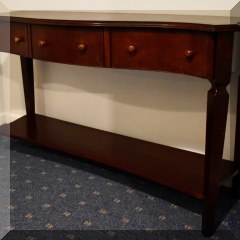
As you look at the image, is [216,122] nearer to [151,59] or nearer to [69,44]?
[151,59]

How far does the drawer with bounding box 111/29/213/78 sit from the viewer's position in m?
1.05

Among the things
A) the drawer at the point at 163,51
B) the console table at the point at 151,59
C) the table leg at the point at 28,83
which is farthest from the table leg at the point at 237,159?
the table leg at the point at 28,83

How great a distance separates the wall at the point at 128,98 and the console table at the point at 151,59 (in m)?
0.07

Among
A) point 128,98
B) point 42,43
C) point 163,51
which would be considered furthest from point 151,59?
point 128,98

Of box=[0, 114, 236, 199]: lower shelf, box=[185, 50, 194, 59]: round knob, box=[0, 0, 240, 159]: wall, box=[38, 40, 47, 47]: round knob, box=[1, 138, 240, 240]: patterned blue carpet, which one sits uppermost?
box=[185, 50, 194, 59]: round knob

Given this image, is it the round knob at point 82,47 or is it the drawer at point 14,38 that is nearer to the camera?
the round knob at point 82,47

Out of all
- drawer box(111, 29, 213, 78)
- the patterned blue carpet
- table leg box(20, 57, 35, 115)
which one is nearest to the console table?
drawer box(111, 29, 213, 78)

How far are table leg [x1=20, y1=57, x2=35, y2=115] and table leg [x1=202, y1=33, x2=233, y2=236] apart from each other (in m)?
1.14

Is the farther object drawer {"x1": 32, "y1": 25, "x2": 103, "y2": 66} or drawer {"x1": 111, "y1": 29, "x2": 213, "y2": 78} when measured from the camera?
drawer {"x1": 32, "y1": 25, "x2": 103, "y2": 66}

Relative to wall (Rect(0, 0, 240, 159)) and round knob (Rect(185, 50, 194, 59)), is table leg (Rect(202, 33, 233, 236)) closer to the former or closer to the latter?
round knob (Rect(185, 50, 194, 59))

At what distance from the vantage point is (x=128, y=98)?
1721 mm

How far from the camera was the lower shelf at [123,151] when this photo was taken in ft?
4.42

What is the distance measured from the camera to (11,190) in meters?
1.54

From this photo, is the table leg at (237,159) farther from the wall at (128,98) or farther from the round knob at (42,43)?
the round knob at (42,43)
